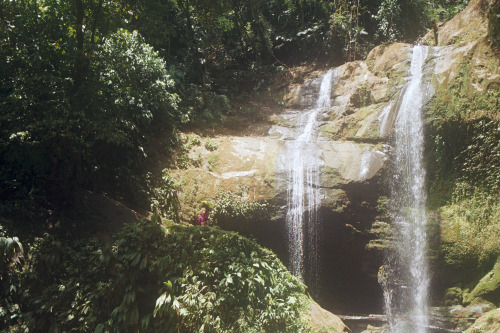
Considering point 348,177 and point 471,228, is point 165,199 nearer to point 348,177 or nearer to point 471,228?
point 348,177

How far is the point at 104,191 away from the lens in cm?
883

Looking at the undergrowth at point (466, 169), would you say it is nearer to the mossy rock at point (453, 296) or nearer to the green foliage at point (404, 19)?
the mossy rock at point (453, 296)

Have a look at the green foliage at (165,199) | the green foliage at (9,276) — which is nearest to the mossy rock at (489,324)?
the green foliage at (165,199)

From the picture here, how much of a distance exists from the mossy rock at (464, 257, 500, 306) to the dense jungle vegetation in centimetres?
210

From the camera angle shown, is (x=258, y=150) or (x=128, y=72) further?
(x=258, y=150)

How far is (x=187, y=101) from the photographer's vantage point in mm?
13484

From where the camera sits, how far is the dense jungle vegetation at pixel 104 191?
442 cm

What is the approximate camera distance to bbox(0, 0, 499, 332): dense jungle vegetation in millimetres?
4418

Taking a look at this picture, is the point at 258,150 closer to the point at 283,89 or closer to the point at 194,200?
the point at 194,200

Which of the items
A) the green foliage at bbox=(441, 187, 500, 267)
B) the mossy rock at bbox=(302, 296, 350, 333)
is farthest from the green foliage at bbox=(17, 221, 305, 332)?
the green foliage at bbox=(441, 187, 500, 267)

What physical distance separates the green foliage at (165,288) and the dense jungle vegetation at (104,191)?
17 mm

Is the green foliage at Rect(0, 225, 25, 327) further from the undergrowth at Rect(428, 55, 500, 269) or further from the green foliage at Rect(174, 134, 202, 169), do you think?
the undergrowth at Rect(428, 55, 500, 269)

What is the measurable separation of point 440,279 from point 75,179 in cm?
952

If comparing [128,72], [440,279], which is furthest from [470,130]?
[128,72]
